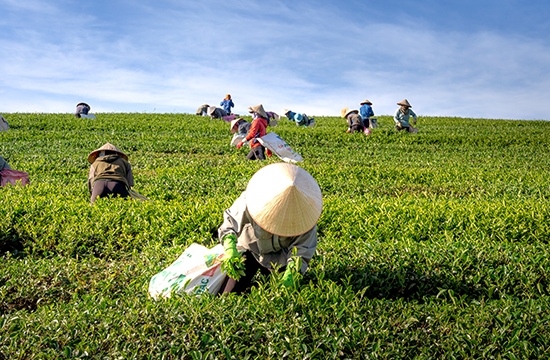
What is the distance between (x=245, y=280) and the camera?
336 centimetres

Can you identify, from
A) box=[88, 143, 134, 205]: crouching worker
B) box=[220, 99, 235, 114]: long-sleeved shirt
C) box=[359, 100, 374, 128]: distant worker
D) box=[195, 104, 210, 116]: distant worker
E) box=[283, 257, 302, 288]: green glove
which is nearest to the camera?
box=[283, 257, 302, 288]: green glove

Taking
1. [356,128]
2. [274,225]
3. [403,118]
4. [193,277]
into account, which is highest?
[403,118]

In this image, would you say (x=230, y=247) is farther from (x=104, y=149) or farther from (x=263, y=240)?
(x=104, y=149)

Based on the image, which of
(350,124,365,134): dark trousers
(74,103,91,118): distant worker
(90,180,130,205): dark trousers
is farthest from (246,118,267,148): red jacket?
(74,103,91,118): distant worker

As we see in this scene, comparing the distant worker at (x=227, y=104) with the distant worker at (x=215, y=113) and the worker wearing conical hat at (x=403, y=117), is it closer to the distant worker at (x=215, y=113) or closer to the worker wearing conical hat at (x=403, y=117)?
the distant worker at (x=215, y=113)

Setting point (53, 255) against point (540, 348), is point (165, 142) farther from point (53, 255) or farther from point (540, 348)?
point (540, 348)

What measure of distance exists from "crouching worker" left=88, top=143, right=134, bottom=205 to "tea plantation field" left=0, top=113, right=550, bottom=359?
449 millimetres

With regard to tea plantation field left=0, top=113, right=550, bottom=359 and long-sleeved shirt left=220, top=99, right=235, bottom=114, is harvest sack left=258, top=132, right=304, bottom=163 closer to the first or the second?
tea plantation field left=0, top=113, right=550, bottom=359

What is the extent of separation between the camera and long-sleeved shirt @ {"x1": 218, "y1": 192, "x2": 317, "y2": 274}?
3.03m

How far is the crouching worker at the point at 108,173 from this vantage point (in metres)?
6.10

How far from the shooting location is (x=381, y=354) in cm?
251

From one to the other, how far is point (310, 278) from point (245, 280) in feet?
2.41

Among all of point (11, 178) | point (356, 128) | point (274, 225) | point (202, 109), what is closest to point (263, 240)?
point (274, 225)

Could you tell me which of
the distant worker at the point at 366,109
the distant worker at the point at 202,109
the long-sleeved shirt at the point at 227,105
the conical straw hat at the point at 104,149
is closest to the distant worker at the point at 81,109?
the distant worker at the point at 202,109
